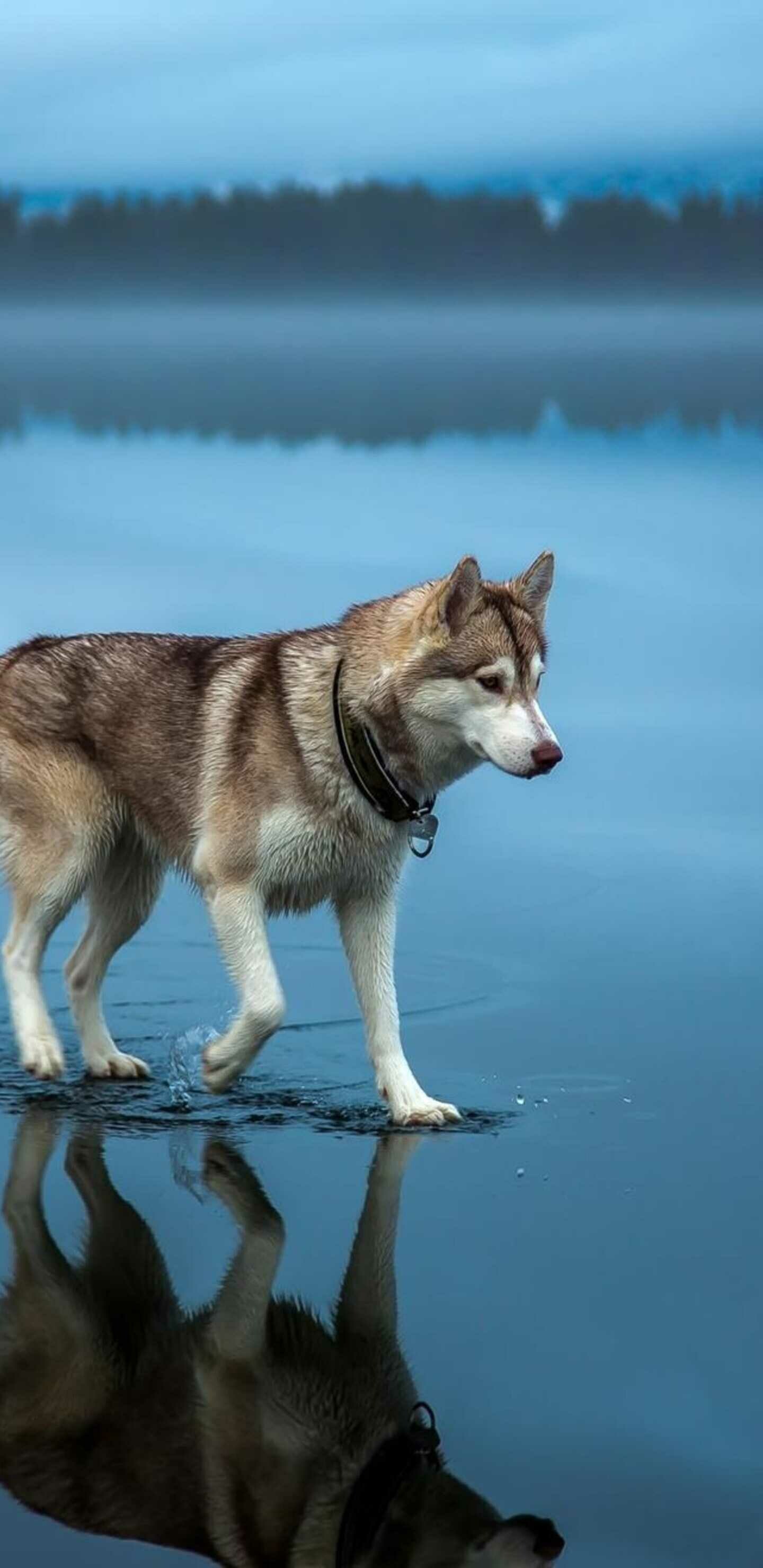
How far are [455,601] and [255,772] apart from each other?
89 centimetres

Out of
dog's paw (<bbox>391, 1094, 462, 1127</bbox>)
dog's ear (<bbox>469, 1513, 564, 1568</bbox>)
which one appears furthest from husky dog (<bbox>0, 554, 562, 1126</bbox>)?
dog's ear (<bbox>469, 1513, 564, 1568</bbox>)

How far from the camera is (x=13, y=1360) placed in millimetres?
5566

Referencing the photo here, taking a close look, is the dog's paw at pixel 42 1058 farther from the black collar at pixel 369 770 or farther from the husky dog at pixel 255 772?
the black collar at pixel 369 770

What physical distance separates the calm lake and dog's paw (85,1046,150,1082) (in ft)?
0.31

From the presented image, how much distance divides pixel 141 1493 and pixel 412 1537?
561mm

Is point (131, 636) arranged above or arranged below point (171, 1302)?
above

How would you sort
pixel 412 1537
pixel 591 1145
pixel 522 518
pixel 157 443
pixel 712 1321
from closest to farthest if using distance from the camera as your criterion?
pixel 412 1537 → pixel 712 1321 → pixel 591 1145 → pixel 522 518 → pixel 157 443

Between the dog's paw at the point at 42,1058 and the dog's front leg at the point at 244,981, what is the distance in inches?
20.4

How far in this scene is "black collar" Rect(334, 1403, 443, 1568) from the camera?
4.83 m

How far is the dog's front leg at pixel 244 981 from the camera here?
7688mm

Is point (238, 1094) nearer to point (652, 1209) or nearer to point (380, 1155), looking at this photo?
point (380, 1155)

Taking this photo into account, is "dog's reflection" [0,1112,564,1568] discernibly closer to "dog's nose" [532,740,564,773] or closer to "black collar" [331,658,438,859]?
"dog's nose" [532,740,564,773]

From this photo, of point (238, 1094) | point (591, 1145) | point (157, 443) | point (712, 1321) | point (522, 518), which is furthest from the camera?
point (157, 443)

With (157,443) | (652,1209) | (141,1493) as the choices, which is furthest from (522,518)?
(141,1493)
